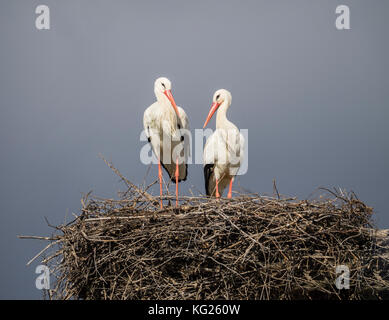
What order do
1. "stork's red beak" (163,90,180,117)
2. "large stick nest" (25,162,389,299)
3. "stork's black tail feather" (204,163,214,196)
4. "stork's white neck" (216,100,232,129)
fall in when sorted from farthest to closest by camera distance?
"stork's black tail feather" (204,163,214,196)
"stork's white neck" (216,100,232,129)
"stork's red beak" (163,90,180,117)
"large stick nest" (25,162,389,299)

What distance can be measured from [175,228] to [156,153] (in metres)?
1.89

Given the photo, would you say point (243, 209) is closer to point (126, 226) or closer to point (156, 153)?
point (126, 226)

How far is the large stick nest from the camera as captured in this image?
8.07 feet

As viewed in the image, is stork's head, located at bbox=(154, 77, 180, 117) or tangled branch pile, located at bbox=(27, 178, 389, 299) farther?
stork's head, located at bbox=(154, 77, 180, 117)

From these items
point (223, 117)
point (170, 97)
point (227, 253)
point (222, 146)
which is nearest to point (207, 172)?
point (222, 146)

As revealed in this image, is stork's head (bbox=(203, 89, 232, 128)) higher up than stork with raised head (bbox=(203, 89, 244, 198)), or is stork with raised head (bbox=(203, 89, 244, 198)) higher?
stork's head (bbox=(203, 89, 232, 128))

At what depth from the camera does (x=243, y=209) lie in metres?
2.70

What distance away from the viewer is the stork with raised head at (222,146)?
4.24 meters

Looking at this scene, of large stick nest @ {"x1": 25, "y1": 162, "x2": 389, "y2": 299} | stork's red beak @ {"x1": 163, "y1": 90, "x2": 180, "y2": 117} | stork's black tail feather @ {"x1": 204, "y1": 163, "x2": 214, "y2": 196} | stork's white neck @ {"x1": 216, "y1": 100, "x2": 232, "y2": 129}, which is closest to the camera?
large stick nest @ {"x1": 25, "y1": 162, "x2": 389, "y2": 299}

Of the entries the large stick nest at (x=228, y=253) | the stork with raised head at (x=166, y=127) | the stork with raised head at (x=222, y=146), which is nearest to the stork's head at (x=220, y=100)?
the stork with raised head at (x=222, y=146)

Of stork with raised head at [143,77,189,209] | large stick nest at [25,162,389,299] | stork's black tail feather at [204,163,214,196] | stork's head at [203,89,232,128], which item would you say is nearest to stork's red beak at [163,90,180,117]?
stork with raised head at [143,77,189,209]

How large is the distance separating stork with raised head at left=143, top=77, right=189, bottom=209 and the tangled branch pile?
4.85ft

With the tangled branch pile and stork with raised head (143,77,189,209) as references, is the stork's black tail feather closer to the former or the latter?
stork with raised head (143,77,189,209)
